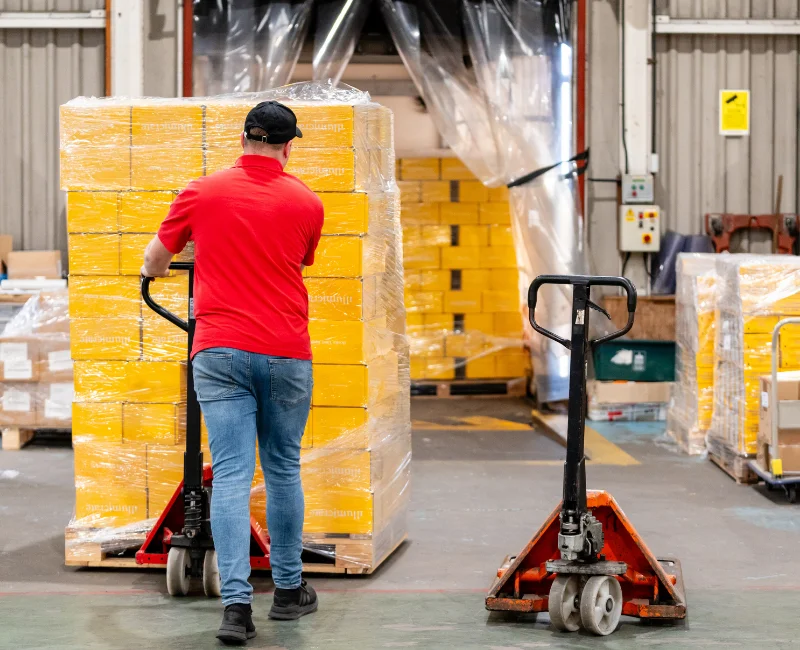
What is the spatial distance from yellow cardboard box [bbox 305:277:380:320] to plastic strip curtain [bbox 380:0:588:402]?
17.3 feet

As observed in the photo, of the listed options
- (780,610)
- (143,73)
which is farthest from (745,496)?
(143,73)

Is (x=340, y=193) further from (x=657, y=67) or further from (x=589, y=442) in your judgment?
(x=657, y=67)

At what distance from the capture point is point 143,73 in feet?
34.9

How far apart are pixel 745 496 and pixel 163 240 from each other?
4.24m

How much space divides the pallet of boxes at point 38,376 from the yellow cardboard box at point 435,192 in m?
4.19

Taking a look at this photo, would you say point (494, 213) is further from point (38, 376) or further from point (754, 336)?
point (38, 376)

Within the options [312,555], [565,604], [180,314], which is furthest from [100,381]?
[565,604]

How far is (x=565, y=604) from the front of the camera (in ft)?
13.9

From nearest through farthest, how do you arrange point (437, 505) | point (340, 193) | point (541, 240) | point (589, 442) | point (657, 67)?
point (340, 193) → point (437, 505) → point (589, 442) → point (541, 240) → point (657, 67)

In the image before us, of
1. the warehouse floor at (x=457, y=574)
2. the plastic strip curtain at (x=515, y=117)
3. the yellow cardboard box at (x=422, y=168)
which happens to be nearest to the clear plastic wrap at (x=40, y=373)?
the warehouse floor at (x=457, y=574)

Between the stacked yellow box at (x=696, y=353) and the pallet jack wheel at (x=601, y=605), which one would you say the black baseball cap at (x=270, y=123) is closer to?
the pallet jack wheel at (x=601, y=605)

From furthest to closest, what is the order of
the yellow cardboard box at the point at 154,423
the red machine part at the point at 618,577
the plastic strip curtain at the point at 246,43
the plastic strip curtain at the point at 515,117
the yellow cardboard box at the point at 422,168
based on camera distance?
the yellow cardboard box at the point at 422,168
the plastic strip curtain at the point at 246,43
the plastic strip curtain at the point at 515,117
the yellow cardboard box at the point at 154,423
the red machine part at the point at 618,577

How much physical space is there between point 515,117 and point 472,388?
2.91 m

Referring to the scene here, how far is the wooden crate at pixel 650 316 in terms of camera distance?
33.9ft
